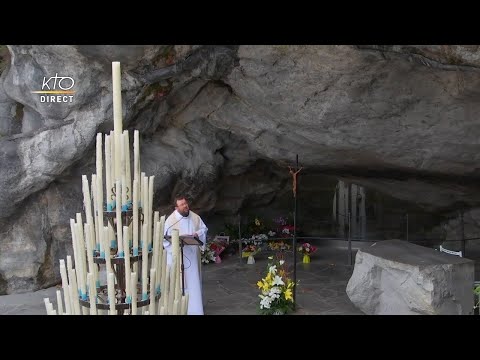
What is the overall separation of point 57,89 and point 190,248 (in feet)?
10.00

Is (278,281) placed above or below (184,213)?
below

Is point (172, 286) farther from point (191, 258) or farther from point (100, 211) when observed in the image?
point (191, 258)

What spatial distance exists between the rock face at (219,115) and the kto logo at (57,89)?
0.25 ft

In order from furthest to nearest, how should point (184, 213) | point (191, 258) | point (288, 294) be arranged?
point (288, 294), point (191, 258), point (184, 213)

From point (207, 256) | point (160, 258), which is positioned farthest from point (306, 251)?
point (160, 258)

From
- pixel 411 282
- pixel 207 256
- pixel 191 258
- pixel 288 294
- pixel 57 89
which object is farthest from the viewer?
pixel 207 256

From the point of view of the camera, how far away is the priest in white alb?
8.41m

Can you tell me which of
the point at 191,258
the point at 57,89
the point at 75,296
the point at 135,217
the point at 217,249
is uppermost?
the point at 57,89

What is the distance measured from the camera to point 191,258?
28.3 ft

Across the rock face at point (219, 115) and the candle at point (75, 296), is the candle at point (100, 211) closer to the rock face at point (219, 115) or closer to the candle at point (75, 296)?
the candle at point (75, 296)

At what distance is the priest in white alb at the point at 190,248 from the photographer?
8.41 metres

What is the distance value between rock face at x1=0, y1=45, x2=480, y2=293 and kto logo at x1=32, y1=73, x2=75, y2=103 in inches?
3.0

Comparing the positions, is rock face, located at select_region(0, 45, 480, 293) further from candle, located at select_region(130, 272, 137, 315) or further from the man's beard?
candle, located at select_region(130, 272, 137, 315)

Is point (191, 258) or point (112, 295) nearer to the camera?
point (112, 295)
